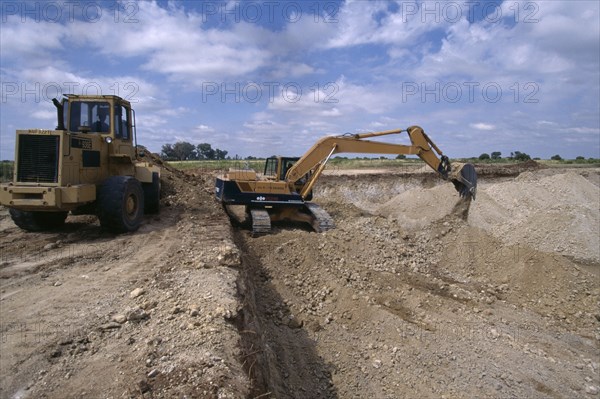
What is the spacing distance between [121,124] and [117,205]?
8.36 feet

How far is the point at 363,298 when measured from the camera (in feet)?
23.4

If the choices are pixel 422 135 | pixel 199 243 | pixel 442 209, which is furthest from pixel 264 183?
pixel 442 209

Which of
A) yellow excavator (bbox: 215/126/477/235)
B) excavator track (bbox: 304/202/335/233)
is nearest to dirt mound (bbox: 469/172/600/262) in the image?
yellow excavator (bbox: 215/126/477/235)

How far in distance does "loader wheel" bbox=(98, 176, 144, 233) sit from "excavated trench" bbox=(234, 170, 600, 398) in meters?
2.47

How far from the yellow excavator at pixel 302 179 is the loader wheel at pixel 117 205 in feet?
9.59

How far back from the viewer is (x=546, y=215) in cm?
1209

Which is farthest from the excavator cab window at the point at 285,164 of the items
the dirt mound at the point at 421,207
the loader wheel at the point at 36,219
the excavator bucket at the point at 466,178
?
the loader wheel at the point at 36,219

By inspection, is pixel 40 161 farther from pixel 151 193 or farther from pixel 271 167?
pixel 271 167

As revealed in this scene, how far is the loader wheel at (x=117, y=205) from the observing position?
7.96 metres

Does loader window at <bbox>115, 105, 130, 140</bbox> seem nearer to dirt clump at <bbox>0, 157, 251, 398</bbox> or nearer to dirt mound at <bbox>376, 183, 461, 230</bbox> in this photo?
dirt clump at <bbox>0, 157, 251, 398</bbox>

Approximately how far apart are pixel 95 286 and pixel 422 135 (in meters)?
9.72

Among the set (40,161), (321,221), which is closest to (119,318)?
(40,161)

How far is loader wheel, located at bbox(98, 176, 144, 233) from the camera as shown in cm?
796

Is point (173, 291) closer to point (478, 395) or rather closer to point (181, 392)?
point (181, 392)
